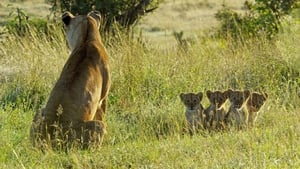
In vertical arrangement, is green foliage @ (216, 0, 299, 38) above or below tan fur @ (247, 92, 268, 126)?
above

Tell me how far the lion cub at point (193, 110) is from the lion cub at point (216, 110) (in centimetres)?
8

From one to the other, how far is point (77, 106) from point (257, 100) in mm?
2475

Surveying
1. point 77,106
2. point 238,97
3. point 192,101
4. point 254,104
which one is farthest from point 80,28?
point 254,104

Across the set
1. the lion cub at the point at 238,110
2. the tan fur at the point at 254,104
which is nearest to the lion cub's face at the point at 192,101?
the lion cub at the point at 238,110

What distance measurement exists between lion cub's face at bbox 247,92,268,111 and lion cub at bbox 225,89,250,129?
0.13 metres

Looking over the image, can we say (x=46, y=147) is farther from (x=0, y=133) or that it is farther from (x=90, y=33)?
(x=90, y=33)

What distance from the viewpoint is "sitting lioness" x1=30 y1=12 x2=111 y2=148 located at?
8.70 meters

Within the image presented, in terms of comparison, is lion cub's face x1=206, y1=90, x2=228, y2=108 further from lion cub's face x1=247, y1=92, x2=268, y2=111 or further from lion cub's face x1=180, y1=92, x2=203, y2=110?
lion cub's face x1=247, y1=92, x2=268, y2=111

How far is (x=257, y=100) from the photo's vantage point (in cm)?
1020

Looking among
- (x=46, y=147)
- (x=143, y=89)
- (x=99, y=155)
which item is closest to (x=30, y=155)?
(x=46, y=147)

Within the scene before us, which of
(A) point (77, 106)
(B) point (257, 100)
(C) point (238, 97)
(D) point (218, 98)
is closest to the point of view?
(A) point (77, 106)

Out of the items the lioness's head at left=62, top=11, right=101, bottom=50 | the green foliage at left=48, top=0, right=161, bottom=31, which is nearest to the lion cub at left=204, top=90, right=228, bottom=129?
the lioness's head at left=62, top=11, right=101, bottom=50

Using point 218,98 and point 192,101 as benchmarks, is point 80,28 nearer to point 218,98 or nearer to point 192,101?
point 192,101

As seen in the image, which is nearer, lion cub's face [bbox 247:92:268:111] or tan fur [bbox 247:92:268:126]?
tan fur [bbox 247:92:268:126]
